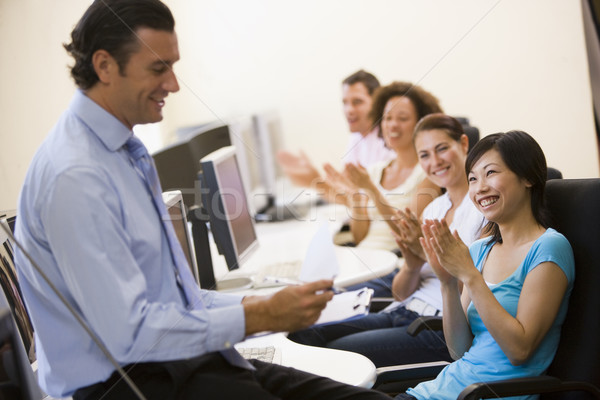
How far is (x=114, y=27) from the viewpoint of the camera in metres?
0.98

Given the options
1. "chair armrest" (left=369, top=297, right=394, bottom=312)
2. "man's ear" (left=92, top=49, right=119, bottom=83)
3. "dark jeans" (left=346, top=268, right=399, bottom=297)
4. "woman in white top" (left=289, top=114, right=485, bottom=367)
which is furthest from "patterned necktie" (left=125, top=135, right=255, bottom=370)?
"dark jeans" (left=346, top=268, right=399, bottom=297)

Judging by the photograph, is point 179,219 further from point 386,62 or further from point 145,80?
point 386,62

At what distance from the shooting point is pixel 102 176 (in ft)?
3.04

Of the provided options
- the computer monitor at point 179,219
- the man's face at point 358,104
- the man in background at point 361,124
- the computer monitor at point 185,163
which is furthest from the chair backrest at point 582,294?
the man's face at point 358,104

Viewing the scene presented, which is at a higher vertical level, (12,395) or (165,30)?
(165,30)

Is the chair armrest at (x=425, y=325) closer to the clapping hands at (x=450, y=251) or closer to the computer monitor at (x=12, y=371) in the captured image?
the clapping hands at (x=450, y=251)

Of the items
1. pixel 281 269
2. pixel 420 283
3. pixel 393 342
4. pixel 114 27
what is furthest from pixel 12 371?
pixel 281 269

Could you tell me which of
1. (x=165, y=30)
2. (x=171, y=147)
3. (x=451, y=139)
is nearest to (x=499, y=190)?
(x=451, y=139)

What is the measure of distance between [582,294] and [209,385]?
761 millimetres

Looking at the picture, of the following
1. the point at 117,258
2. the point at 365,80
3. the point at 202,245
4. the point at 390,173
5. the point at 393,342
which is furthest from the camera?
the point at 365,80

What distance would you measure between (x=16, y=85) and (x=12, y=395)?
2.70ft

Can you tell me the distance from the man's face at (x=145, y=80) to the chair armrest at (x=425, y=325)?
0.91 m

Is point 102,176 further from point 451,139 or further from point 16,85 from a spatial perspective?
point 451,139

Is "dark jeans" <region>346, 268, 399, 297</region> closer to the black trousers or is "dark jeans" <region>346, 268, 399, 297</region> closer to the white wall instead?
the white wall
